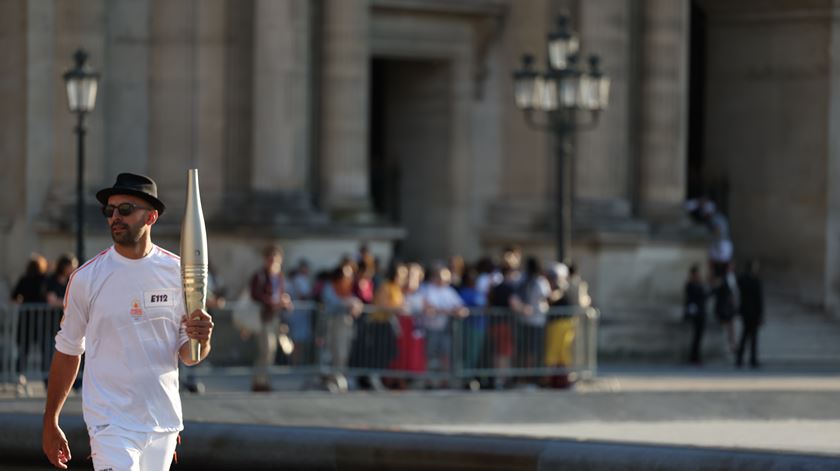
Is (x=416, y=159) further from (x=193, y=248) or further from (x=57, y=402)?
(x=193, y=248)

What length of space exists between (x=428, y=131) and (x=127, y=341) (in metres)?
21.3

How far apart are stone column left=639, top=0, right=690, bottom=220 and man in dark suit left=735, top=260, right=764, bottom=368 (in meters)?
1.87

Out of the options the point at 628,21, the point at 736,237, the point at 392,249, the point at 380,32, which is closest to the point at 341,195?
the point at 392,249

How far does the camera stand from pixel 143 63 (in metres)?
26.3

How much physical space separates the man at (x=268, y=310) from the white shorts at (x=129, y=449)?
11.9 m

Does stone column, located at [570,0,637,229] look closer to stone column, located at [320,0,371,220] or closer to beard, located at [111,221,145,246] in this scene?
stone column, located at [320,0,371,220]

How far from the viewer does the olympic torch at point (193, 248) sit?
8023mm

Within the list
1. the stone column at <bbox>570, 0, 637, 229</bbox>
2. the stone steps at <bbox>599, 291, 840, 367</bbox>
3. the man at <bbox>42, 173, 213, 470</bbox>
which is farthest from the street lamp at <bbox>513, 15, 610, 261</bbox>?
the man at <bbox>42, 173, 213, 470</bbox>

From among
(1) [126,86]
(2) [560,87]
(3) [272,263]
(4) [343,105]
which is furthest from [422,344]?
(1) [126,86]

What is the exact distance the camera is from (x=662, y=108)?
28.8 m

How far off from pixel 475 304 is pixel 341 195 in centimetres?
385

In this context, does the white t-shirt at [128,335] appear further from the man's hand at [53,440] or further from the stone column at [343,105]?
the stone column at [343,105]

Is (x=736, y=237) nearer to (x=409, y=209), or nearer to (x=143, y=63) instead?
(x=409, y=209)

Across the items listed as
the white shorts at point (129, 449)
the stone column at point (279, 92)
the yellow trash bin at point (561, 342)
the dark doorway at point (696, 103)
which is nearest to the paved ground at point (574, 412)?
the yellow trash bin at point (561, 342)
